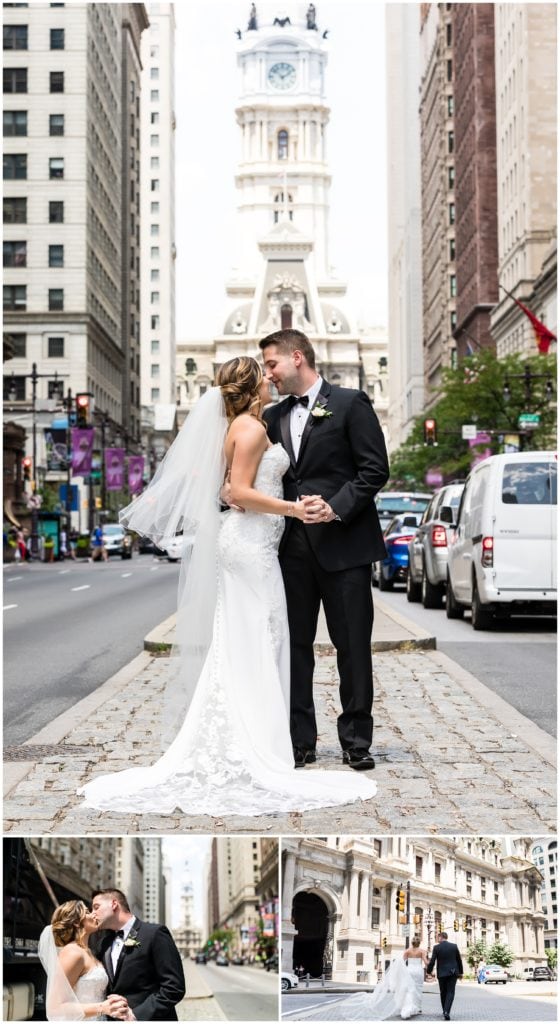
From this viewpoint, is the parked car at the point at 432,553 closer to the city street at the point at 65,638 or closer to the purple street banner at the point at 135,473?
the city street at the point at 65,638

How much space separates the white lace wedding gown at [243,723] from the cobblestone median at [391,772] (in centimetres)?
14

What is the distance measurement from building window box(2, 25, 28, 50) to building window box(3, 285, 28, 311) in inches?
640

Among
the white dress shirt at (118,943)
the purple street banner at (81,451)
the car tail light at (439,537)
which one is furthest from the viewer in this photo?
the purple street banner at (81,451)

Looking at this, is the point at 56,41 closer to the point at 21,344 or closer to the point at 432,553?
the point at 21,344

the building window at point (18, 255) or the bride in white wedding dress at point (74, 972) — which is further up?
the building window at point (18, 255)

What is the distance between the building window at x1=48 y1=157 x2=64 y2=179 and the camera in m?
95.8

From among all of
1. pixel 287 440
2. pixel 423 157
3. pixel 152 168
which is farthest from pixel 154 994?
pixel 152 168

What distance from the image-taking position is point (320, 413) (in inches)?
294

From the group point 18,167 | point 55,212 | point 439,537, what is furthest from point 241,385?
point 18,167

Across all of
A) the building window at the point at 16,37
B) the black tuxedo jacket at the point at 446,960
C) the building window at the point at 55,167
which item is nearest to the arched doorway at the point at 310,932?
the black tuxedo jacket at the point at 446,960

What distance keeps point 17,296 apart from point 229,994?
9347cm

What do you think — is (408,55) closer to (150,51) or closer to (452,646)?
(150,51)

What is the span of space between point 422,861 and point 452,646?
12023mm

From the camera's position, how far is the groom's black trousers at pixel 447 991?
12.9 ft
